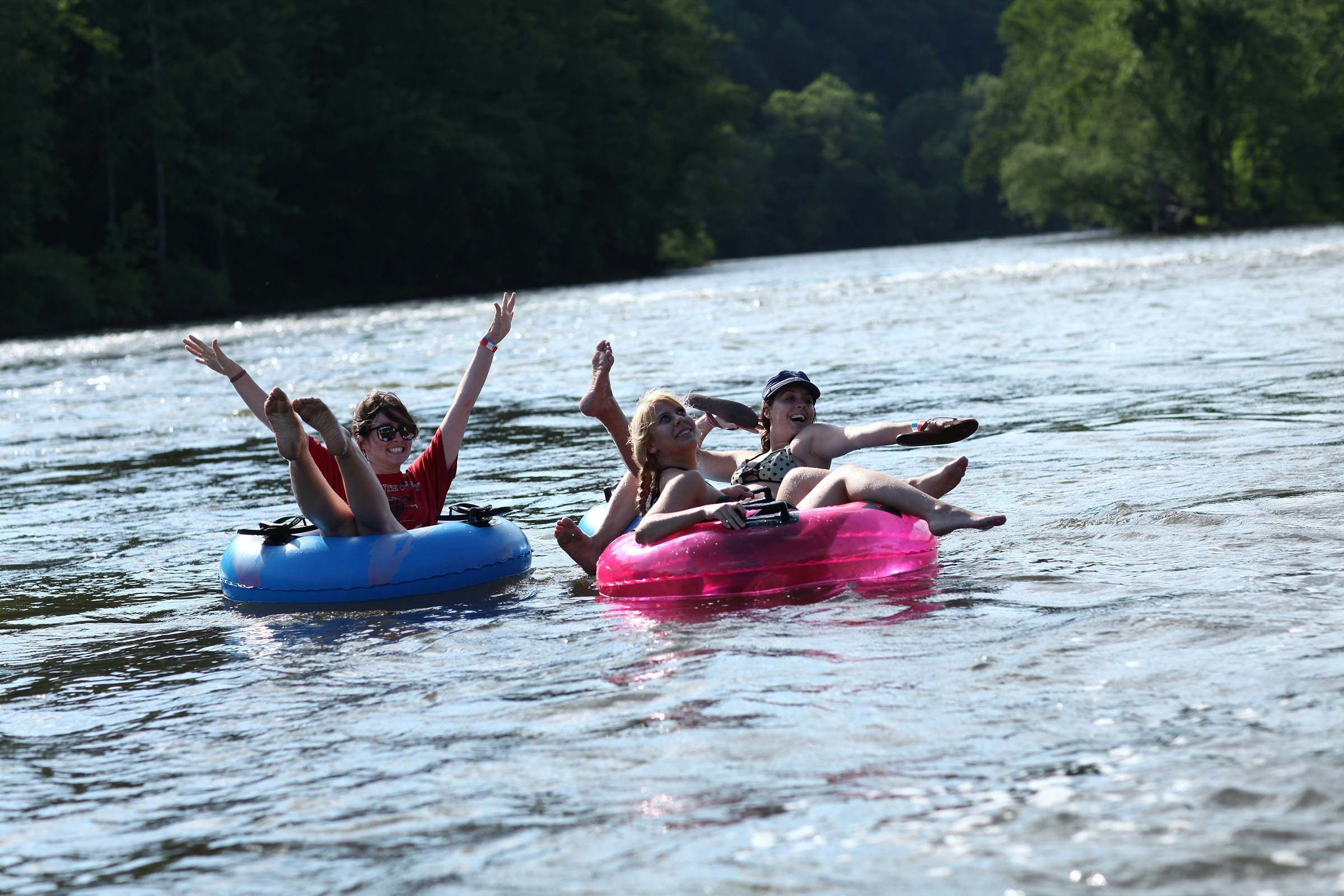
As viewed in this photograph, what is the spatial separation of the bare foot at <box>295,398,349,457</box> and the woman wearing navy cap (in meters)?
1.05

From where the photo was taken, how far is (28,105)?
127 feet

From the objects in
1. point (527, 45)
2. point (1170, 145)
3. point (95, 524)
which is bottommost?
point (95, 524)

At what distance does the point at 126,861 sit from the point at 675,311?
2629cm

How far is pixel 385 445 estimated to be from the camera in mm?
7430

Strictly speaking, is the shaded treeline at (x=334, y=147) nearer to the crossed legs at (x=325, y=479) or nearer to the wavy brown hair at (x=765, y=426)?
the crossed legs at (x=325, y=479)

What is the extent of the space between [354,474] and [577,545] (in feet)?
3.44

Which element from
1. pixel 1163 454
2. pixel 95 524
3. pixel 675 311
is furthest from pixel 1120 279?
pixel 95 524

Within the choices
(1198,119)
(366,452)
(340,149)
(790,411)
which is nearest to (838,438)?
(790,411)

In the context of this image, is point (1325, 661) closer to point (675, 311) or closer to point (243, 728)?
point (243, 728)

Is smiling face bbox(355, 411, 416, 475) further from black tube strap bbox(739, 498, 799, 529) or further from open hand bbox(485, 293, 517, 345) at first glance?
black tube strap bbox(739, 498, 799, 529)

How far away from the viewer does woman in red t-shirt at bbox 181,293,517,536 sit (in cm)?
665

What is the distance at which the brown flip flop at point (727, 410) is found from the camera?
7797mm

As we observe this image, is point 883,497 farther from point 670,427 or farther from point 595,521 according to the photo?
point 595,521

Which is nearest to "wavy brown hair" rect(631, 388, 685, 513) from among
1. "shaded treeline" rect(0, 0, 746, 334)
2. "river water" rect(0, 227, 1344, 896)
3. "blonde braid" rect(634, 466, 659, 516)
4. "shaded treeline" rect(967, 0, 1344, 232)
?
"blonde braid" rect(634, 466, 659, 516)
